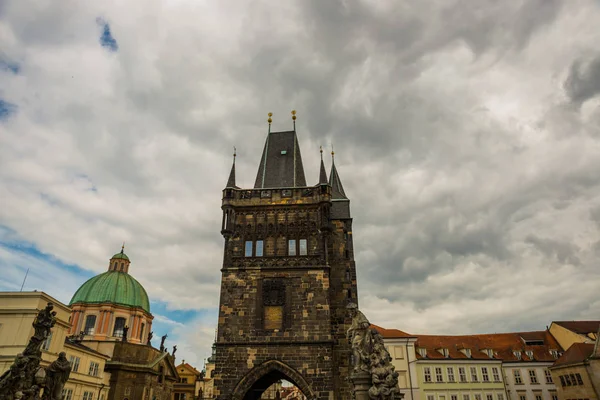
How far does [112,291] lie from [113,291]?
118 millimetres

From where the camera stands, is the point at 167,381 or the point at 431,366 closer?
the point at 431,366

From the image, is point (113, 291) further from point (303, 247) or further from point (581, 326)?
point (581, 326)

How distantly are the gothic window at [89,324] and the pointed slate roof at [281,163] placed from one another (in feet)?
91.2

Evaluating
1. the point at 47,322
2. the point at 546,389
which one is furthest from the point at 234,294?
the point at 546,389

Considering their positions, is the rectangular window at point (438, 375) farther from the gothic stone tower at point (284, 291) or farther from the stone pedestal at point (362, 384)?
the stone pedestal at point (362, 384)

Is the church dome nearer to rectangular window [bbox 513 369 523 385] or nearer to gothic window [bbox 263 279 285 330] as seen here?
gothic window [bbox 263 279 285 330]

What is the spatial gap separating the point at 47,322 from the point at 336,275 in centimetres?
2045

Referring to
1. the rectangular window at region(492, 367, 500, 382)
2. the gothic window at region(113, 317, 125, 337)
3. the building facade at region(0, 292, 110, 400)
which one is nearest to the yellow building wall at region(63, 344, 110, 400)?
the building facade at region(0, 292, 110, 400)

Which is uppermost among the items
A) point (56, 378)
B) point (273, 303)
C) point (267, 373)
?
point (273, 303)

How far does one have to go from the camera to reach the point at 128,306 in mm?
48969

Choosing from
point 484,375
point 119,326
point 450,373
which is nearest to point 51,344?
point 119,326

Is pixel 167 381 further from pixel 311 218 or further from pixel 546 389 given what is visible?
pixel 546 389

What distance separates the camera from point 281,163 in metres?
35.7

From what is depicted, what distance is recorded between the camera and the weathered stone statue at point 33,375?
39.9 feet
